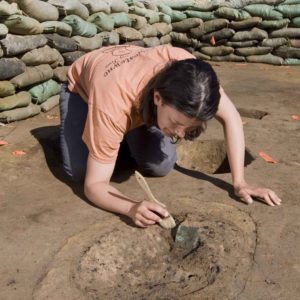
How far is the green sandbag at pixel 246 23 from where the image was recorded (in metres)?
7.31

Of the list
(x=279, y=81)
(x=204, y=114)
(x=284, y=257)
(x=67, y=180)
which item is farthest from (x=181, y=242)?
(x=279, y=81)

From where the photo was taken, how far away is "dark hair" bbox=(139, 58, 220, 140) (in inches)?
72.2

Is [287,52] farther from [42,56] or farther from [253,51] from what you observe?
[42,56]

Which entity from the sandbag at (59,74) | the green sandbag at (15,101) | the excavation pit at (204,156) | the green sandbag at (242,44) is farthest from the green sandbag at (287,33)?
the green sandbag at (15,101)

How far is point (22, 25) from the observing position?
156 inches

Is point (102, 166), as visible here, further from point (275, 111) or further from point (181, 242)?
point (275, 111)

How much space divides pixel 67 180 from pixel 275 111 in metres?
2.32

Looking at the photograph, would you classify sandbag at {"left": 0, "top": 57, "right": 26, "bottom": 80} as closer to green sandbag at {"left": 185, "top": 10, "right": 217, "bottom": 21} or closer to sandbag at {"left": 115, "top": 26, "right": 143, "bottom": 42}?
sandbag at {"left": 115, "top": 26, "right": 143, "bottom": 42}

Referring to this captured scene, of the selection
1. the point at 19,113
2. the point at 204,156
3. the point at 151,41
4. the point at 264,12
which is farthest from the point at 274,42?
the point at 19,113

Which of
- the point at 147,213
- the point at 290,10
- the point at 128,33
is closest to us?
the point at 147,213

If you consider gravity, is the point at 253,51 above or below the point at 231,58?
above

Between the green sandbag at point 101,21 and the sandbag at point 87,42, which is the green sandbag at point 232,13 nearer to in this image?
the green sandbag at point 101,21

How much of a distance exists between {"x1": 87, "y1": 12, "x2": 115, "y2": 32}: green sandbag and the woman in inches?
103

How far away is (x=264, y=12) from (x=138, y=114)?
5.69 metres
